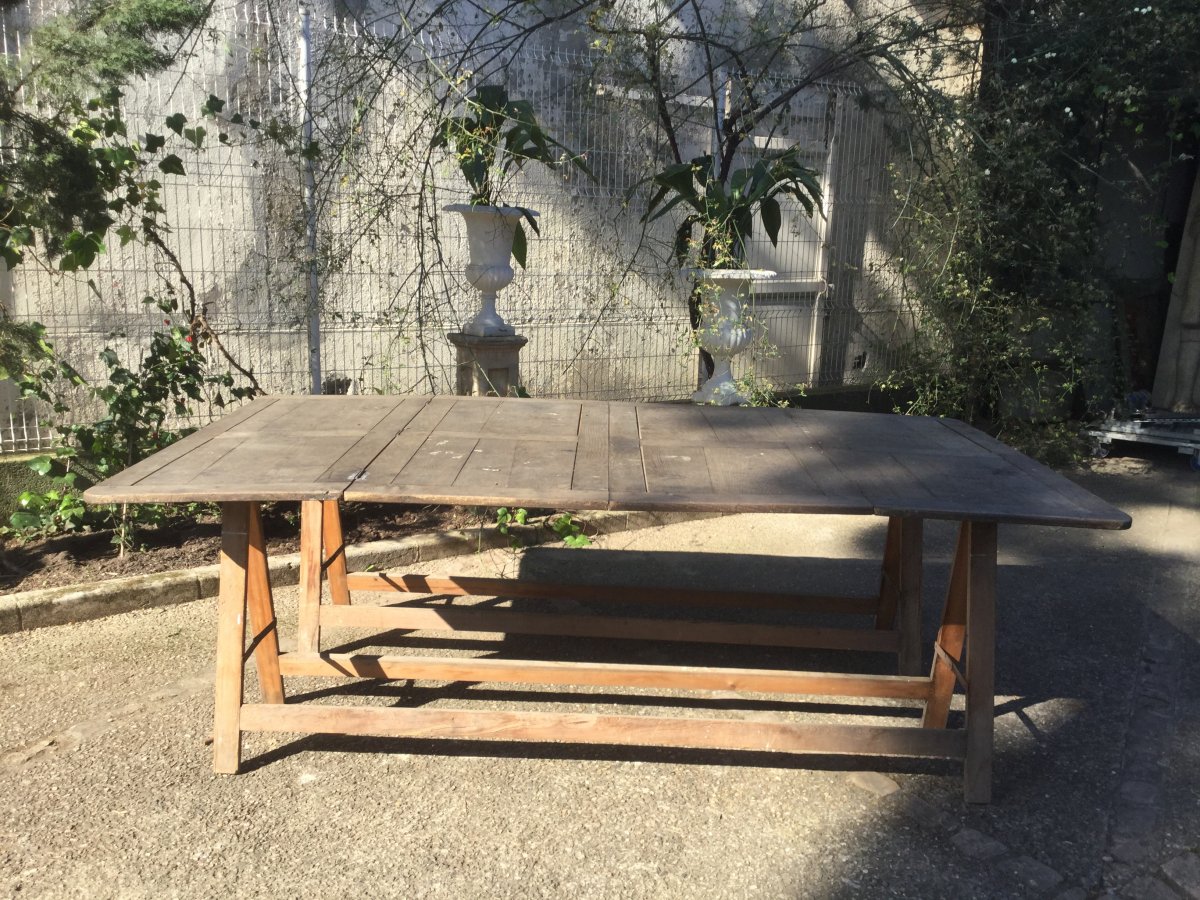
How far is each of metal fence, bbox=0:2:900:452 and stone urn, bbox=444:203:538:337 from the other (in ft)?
0.87

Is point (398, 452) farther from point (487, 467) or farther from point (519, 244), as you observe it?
point (519, 244)

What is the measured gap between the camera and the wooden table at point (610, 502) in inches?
103

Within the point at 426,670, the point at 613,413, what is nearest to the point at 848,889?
the point at 426,670

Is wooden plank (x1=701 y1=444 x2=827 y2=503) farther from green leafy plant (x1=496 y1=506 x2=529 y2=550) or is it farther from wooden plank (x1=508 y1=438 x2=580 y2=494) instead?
green leafy plant (x1=496 y1=506 x2=529 y2=550)

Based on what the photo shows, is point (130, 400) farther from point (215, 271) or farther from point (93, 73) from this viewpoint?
point (93, 73)

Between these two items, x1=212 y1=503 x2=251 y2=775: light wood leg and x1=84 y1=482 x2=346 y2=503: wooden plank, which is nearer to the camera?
x1=84 y1=482 x2=346 y2=503: wooden plank

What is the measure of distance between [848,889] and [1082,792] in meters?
0.95

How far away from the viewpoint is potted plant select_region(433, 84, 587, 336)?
5203 mm

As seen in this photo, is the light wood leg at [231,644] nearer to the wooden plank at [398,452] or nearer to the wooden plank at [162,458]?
the wooden plank at [162,458]

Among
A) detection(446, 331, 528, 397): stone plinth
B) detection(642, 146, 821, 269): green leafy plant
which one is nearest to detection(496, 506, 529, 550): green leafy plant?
detection(446, 331, 528, 397): stone plinth

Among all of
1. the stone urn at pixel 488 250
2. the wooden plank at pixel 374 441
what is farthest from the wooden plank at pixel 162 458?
the stone urn at pixel 488 250

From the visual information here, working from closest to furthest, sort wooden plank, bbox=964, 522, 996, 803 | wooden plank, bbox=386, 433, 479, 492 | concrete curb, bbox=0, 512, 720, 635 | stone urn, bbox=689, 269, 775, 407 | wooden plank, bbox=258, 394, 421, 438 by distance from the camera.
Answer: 1. wooden plank, bbox=386, 433, 479, 492
2. wooden plank, bbox=964, 522, 996, 803
3. wooden plank, bbox=258, 394, 421, 438
4. concrete curb, bbox=0, 512, 720, 635
5. stone urn, bbox=689, 269, 775, 407

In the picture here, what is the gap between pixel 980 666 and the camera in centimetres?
293

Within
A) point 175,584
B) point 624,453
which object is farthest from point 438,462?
point 175,584
